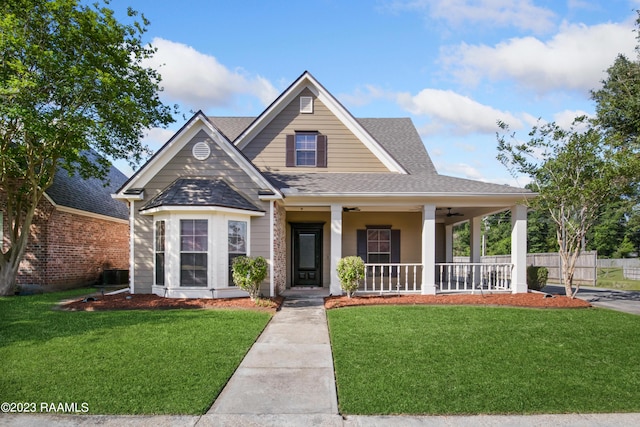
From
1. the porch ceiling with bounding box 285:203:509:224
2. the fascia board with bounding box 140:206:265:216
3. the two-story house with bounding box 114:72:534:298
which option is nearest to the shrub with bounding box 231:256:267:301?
the two-story house with bounding box 114:72:534:298

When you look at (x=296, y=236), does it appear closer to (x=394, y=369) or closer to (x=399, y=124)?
(x=399, y=124)

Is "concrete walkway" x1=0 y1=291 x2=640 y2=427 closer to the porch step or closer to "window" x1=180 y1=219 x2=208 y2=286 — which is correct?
"window" x1=180 y1=219 x2=208 y2=286

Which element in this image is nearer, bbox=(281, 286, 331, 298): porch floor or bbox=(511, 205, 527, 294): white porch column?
bbox=(511, 205, 527, 294): white porch column

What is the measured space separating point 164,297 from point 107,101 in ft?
20.9

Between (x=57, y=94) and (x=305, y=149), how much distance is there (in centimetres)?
788

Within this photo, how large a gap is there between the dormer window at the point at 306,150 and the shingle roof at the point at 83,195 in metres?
6.78

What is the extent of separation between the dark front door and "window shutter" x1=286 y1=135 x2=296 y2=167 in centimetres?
230

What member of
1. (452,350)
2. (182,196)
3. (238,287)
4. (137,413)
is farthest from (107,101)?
(452,350)

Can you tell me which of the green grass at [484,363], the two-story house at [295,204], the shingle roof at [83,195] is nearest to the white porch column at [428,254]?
the two-story house at [295,204]

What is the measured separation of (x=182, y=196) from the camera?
37.0 feet

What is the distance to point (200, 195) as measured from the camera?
11.3 meters

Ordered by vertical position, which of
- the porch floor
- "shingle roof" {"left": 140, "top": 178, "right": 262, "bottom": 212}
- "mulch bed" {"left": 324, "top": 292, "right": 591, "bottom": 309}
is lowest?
the porch floor

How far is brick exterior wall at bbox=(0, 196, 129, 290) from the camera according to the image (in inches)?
588

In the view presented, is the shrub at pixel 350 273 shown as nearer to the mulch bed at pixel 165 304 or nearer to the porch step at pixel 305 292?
the porch step at pixel 305 292
